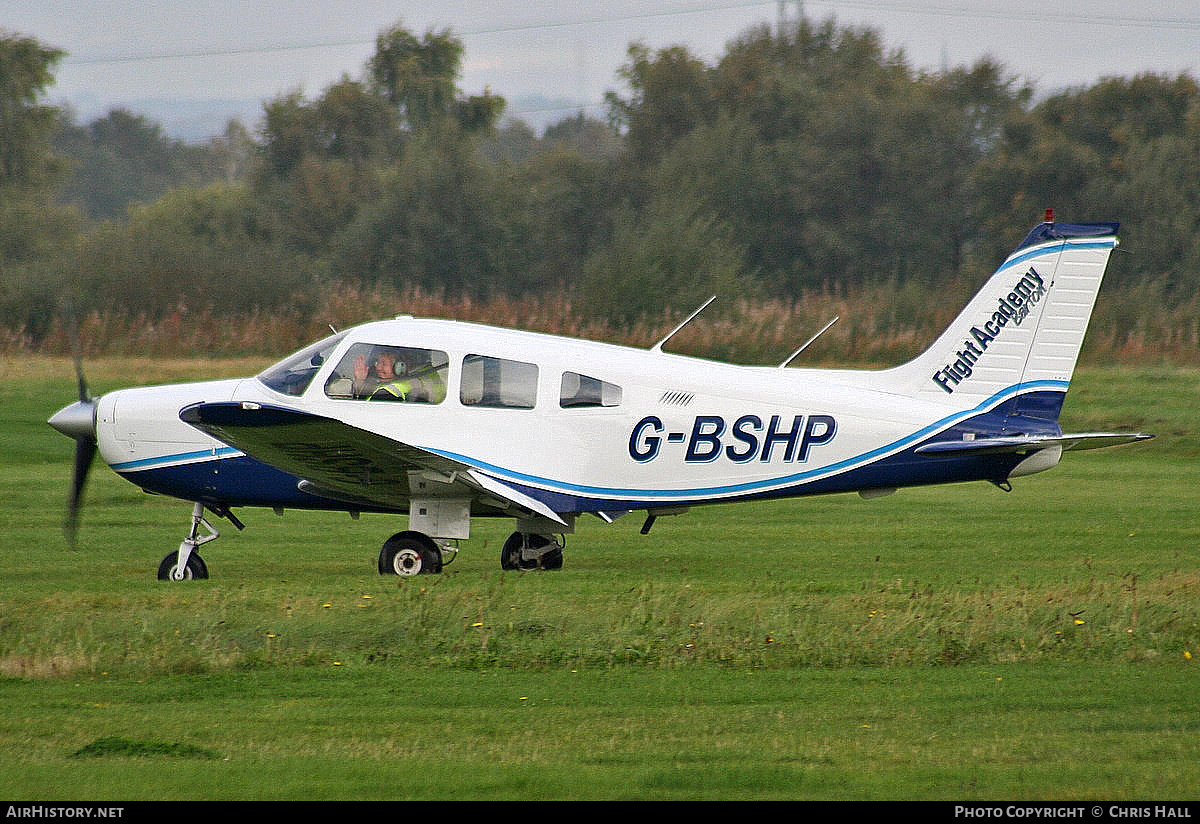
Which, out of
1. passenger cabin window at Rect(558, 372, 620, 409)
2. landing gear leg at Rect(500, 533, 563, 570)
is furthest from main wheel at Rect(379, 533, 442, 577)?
passenger cabin window at Rect(558, 372, 620, 409)

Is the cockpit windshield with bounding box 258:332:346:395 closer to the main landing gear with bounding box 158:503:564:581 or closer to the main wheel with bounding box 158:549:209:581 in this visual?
the main landing gear with bounding box 158:503:564:581

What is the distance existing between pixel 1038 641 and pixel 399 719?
4.01 meters

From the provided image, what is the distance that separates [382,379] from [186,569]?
2221mm

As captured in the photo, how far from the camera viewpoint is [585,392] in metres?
12.3

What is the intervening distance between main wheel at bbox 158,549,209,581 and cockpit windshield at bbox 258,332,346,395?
5.05 ft

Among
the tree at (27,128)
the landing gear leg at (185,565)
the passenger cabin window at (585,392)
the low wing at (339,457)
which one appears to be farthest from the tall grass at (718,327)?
the landing gear leg at (185,565)

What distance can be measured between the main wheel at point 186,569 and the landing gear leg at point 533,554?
2501 millimetres

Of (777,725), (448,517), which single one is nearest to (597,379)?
(448,517)

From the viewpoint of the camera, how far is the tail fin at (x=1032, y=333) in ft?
41.9

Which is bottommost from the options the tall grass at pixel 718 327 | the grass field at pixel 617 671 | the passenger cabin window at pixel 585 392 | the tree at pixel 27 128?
the tall grass at pixel 718 327

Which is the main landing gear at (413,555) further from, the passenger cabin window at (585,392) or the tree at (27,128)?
the tree at (27,128)

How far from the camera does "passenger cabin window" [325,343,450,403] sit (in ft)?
39.9

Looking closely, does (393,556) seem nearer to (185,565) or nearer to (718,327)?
(185,565)

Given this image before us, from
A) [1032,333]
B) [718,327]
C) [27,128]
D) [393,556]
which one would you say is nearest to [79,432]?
[393,556]
